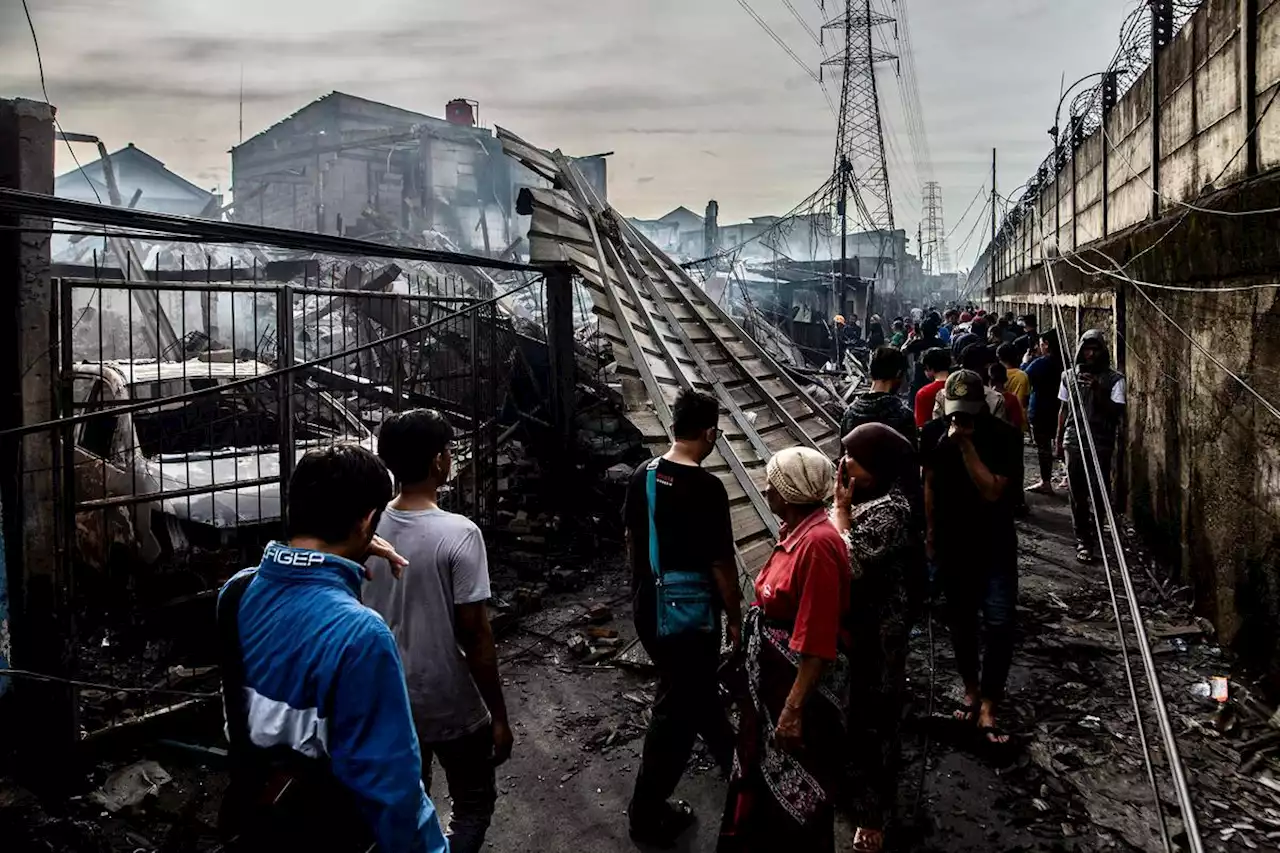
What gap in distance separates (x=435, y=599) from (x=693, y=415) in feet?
4.00

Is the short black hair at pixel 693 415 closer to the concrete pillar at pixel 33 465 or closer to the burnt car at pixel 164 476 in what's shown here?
the burnt car at pixel 164 476

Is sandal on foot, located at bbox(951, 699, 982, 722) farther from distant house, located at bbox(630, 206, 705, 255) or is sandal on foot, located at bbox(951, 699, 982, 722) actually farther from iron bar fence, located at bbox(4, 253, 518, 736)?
distant house, located at bbox(630, 206, 705, 255)

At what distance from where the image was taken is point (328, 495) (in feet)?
5.55

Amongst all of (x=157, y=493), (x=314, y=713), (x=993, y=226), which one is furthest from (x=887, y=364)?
(x=993, y=226)

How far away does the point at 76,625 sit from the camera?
3893 millimetres

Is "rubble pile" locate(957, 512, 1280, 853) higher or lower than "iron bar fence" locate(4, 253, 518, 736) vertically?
lower

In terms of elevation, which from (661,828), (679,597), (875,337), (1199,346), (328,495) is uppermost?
(875,337)

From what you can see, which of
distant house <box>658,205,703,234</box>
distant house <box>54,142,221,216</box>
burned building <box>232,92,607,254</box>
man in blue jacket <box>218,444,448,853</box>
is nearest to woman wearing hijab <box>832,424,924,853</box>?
man in blue jacket <box>218,444,448,853</box>

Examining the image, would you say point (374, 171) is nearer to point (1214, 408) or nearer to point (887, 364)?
point (887, 364)

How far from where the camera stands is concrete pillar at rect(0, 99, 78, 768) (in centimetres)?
360

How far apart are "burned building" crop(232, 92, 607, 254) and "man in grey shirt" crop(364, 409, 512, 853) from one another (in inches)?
1246

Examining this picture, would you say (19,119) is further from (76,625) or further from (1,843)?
(1,843)

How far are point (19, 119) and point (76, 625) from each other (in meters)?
2.44

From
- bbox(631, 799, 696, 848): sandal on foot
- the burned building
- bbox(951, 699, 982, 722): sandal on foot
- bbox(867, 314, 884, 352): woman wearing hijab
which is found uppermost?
the burned building
